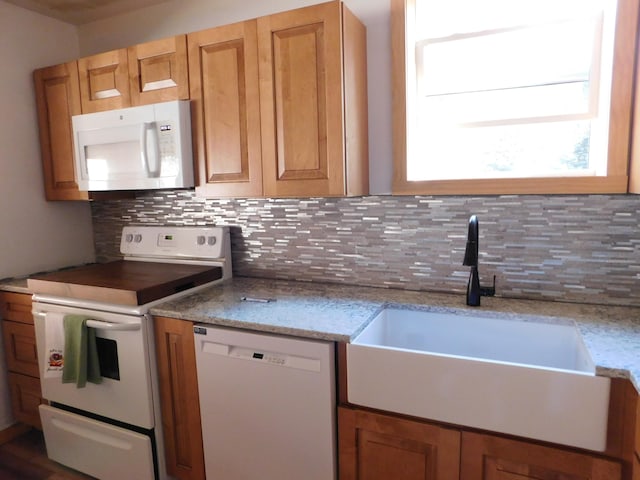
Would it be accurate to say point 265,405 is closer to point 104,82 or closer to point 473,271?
point 473,271

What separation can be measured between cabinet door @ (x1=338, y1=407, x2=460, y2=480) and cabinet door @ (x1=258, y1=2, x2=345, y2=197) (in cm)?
89

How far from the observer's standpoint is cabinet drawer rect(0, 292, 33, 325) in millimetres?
2278

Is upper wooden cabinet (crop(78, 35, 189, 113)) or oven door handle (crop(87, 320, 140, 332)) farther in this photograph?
upper wooden cabinet (crop(78, 35, 189, 113))

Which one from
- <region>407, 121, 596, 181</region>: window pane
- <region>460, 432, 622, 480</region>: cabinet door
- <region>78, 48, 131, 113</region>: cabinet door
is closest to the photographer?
<region>460, 432, 622, 480</region>: cabinet door

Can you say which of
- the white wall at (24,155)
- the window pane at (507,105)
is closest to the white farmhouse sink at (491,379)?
the window pane at (507,105)

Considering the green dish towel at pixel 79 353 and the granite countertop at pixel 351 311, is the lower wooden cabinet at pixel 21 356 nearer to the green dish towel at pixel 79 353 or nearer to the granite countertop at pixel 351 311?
the green dish towel at pixel 79 353

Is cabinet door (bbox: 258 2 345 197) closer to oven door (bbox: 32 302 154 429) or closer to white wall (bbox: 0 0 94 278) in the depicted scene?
oven door (bbox: 32 302 154 429)

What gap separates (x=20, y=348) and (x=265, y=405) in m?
1.66

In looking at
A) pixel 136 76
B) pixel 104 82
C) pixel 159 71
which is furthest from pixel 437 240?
pixel 104 82

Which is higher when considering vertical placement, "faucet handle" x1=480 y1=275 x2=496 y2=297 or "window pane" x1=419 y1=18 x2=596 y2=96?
"window pane" x1=419 y1=18 x2=596 y2=96

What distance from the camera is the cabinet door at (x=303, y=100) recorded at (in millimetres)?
1697

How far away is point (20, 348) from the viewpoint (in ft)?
7.84

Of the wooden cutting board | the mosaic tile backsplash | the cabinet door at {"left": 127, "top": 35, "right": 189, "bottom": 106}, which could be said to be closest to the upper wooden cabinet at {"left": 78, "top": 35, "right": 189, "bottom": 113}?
the cabinet door at {"left": 127, "top": 35, "right": 189, "bottom": 106}


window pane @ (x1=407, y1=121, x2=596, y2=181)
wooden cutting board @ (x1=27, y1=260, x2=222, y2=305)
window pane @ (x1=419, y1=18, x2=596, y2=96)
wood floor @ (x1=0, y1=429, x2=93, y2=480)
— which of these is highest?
window pane @ (x1=419, y1=18, x2=596, y2=96)
